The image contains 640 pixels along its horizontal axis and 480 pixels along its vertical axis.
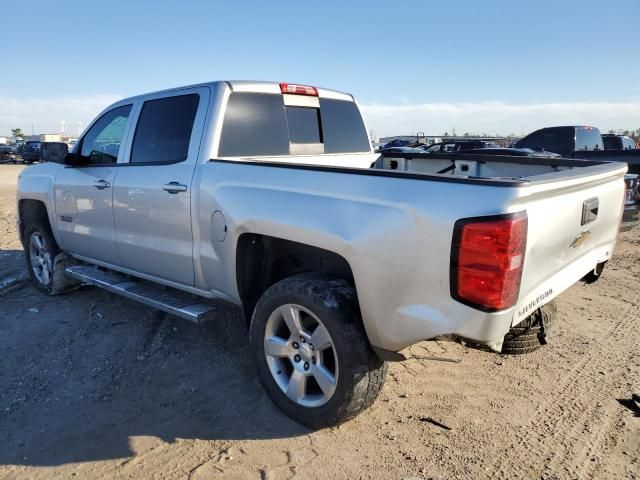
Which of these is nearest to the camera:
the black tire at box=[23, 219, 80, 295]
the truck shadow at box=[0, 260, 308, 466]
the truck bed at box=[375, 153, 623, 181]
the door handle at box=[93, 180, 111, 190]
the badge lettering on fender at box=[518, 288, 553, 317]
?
the badge lettering on fender at box=[518, 288, 553, 317]

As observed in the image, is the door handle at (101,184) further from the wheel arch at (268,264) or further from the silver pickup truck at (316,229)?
the wheel arch at (268,264)

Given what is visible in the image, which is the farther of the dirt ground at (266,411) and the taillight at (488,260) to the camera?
the dirt ground at (266,411)

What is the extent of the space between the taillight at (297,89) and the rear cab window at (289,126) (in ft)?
0.11

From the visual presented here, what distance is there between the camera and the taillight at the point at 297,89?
4.16m

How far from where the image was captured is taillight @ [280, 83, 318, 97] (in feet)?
13.6

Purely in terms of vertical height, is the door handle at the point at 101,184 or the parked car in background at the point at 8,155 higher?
the door handle at the point at 101,184

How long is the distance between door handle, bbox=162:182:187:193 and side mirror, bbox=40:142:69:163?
1.62 m

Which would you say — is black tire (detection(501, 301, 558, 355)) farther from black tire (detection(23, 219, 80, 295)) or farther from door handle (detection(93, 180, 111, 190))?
black tire (detection(23, 219, 80, 295))

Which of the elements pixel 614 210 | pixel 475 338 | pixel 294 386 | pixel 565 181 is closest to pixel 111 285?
pixel 294 386

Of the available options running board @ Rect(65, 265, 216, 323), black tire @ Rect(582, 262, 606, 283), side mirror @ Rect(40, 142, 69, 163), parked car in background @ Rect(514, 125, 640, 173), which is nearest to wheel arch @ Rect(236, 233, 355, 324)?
running board @ Rect(65, 265, 216, 323)

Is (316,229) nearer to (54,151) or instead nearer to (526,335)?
(526,335)

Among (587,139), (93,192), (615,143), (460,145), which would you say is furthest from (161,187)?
Result: (460,145)

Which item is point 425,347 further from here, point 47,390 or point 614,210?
point 47,390

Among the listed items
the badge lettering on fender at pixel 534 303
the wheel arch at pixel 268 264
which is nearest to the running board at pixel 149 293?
the wheel arch at pixel 268 264
